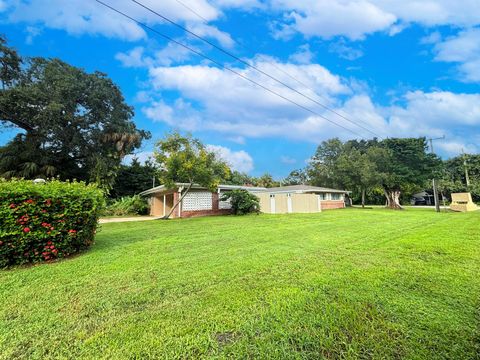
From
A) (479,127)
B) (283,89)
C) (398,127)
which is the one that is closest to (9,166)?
(283,89)

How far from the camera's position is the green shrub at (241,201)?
1792 centimetres

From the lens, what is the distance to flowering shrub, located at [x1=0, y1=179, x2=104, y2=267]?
469 centimetres

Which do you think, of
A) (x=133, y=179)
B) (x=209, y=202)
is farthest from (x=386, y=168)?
(x=133, y=179)

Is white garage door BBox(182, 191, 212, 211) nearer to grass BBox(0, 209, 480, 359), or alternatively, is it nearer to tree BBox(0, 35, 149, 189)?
tree BBox(0, 35, 149, 189)

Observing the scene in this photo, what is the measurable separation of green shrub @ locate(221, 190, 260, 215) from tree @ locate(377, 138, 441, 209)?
15.1 meters

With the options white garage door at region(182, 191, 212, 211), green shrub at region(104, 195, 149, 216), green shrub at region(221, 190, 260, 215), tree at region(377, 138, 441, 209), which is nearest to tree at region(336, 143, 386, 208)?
tree at region(377, 138, 441, 209)

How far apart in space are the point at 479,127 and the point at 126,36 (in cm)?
3893

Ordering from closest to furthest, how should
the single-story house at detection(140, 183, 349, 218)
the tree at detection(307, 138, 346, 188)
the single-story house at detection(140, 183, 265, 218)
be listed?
the single-story house at detection(140, 183, 265, 218) < the single-story house at detection(140, 183, 349, 218) < the tree at detection(307, 138, 346, 188)

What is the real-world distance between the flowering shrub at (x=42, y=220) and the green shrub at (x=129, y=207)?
49.4ft

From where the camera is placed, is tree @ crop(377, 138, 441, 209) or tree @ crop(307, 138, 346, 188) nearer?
tree @ crop(377, 138, 441, 209)

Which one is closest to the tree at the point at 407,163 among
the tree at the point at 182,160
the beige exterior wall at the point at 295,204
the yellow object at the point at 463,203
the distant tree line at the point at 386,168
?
the distant tree line at the point at 386,168

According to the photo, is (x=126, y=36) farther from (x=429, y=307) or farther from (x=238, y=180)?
(x=238, y=180)

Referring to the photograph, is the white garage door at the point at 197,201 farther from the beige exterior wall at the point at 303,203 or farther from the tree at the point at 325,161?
the tree at the point at 325,161

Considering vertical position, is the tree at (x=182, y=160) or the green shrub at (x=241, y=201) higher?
the tree at (x=182, y=160)
